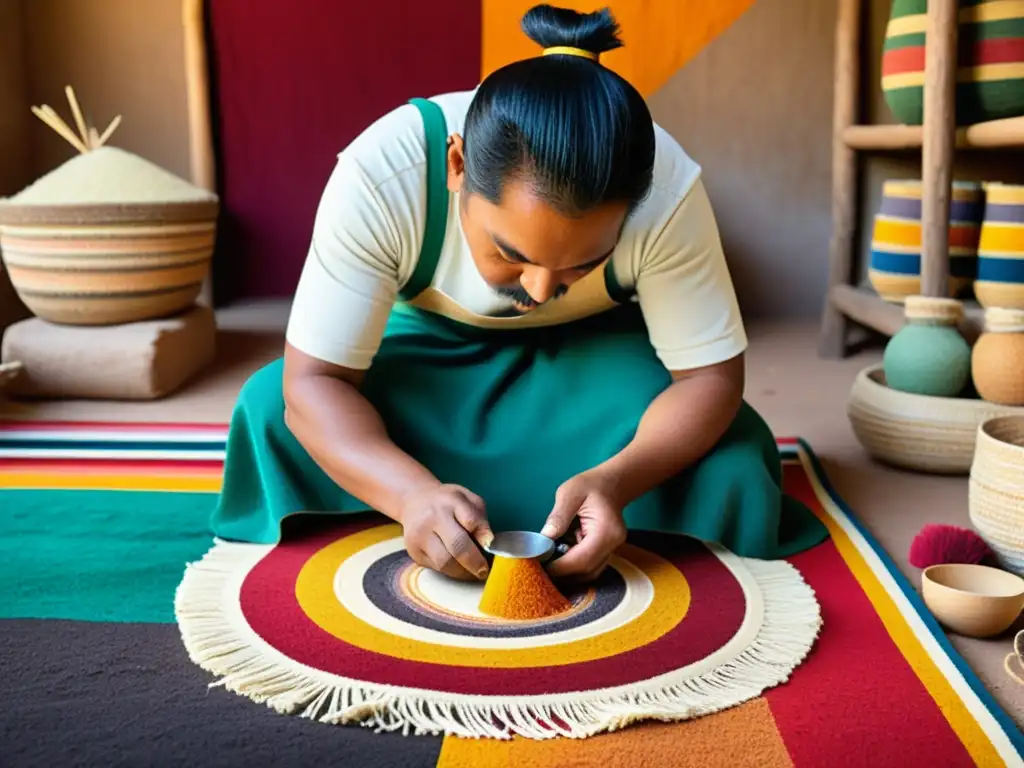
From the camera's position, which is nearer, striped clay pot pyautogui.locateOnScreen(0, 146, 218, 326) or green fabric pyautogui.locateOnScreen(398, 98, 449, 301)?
green fabric pyautogui.locateOnScreen(398, 98, 449, 301)

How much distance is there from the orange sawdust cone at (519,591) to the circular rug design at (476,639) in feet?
0.05

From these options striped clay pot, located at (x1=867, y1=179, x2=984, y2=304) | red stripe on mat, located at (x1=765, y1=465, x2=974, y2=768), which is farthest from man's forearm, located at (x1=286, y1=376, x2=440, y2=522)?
striped clay pot, located at (x1=867, y1=179, x2=984, y2=304)

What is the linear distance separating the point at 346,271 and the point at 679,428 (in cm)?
47

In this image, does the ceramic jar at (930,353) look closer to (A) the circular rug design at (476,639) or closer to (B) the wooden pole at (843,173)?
(A) the circular rug design at (476,639)

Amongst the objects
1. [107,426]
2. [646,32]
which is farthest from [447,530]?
[646,32]

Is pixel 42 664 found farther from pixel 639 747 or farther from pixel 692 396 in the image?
pixel 692 396

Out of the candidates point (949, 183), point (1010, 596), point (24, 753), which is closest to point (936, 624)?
point (1010, 596)

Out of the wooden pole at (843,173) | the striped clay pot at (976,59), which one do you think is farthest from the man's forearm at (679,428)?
the wooden pole at (843,173)

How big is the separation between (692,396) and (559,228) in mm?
414

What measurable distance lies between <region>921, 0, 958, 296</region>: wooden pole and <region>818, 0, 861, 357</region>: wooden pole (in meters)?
0.62

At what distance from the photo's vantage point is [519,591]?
4.23 feet

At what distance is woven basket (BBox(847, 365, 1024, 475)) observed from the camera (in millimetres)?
1905

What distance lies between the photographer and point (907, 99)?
2.56 m

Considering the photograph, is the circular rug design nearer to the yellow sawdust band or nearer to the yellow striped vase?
the yellow sawdust band
